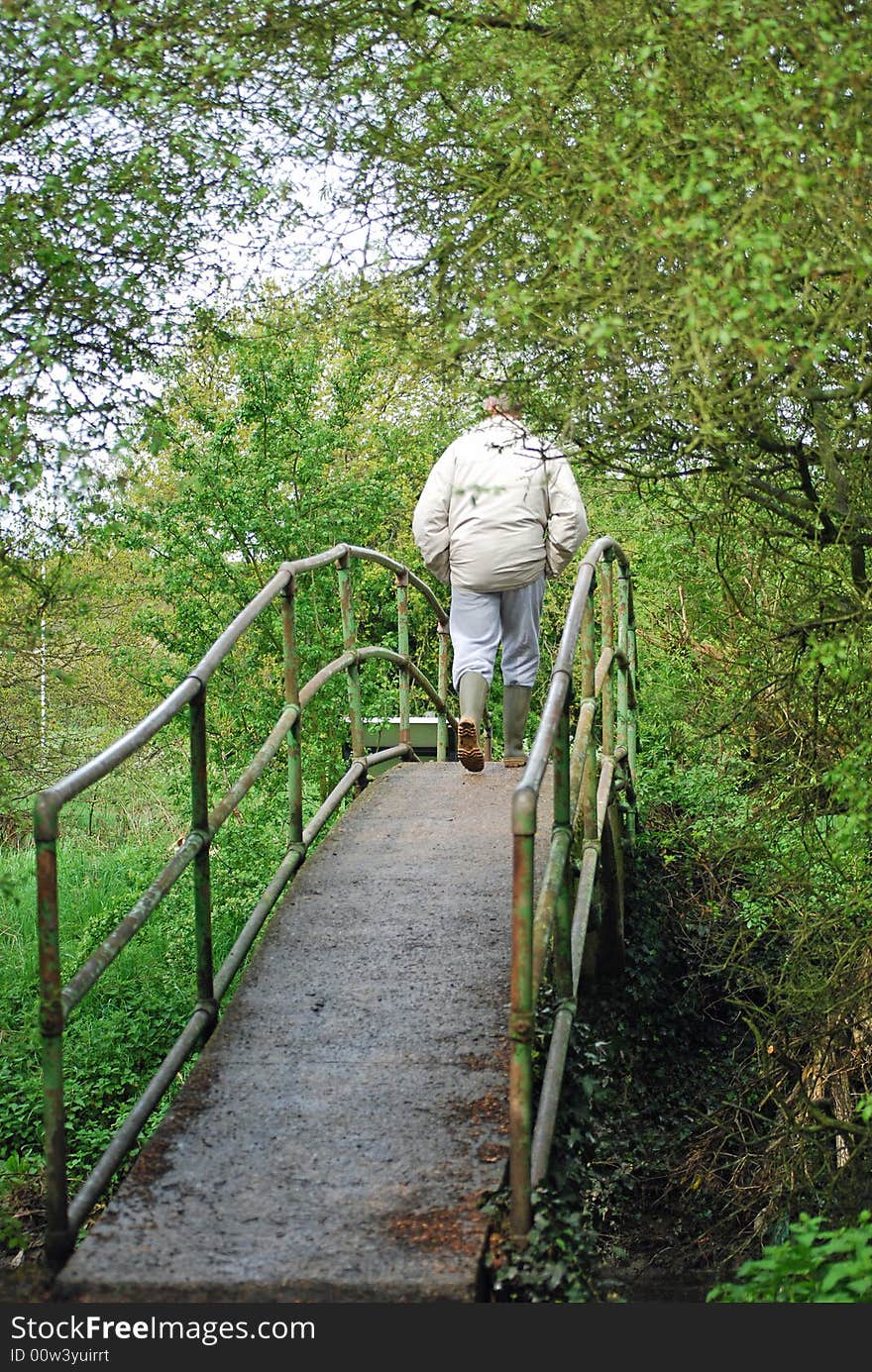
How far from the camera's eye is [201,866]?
4.26 meters

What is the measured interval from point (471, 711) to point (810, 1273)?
3095mm

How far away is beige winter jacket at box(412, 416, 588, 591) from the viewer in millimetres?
6004

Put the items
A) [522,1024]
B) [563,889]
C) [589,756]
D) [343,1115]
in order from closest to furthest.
A: [522,1024], [343,1115], [563,889], [589,756]

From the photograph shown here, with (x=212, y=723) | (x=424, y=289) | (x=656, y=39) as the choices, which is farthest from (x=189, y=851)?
(x=212, y=723)

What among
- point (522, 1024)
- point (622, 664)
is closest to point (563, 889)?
point (522, 1024)

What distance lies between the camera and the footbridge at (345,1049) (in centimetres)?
327

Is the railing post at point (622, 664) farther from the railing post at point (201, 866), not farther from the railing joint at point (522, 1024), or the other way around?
the railing joint at point (522, 1024)

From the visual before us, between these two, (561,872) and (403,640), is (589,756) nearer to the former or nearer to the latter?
(561,872)

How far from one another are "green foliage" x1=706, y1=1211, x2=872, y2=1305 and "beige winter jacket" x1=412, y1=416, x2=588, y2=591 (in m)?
2.99

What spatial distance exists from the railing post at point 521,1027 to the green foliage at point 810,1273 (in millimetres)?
596

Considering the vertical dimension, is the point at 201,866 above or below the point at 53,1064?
above

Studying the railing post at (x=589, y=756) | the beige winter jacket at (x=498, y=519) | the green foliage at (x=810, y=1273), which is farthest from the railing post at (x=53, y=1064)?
the beige winter jacket at (x=498, y=519)

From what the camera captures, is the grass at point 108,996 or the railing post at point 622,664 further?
the grass at point 108,996

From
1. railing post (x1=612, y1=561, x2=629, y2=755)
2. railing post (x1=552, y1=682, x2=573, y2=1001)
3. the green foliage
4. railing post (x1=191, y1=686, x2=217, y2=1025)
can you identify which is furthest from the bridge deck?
railing post (x1=612, y1=561, x2=629, y2=755)
